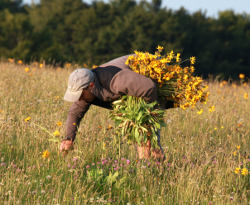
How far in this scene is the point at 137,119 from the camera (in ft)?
11.6

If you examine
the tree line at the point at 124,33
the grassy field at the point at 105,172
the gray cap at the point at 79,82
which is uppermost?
the tree line at the point at 124,33

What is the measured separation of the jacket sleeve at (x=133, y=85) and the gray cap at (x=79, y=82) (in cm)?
24

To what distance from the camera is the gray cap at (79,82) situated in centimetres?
350

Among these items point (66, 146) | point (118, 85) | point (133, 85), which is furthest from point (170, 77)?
point (66, 146)

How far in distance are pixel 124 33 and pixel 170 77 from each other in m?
18.7

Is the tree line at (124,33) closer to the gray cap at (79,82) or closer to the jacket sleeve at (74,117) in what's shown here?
the jacket sleeve at (74,117)

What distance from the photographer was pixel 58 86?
24.8 ft

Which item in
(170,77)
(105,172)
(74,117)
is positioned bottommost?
(105,172)

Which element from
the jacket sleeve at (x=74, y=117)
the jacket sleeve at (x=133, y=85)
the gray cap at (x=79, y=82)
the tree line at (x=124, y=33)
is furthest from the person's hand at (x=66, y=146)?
the tree line at (x=124, y=33)

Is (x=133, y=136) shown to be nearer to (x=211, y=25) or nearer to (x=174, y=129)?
(x=174, y=129)

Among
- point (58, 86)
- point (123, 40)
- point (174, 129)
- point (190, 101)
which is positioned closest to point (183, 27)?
point (123, 40)

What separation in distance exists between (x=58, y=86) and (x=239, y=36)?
20.0m

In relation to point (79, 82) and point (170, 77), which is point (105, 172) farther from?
point (170, 77)

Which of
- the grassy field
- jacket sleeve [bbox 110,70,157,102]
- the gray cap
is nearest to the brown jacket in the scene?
jacket sleeve [bbox 110,70,157,102]
